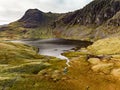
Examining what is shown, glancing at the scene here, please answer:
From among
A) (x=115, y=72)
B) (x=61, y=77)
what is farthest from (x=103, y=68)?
(x=61, y=77)

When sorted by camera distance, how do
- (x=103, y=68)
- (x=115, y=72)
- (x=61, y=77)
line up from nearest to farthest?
(x=61, y=77)
(x=115, y=72)
(x=103, y=68)

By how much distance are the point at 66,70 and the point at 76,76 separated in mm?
9875

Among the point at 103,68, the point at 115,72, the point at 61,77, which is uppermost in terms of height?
the point at 103,68

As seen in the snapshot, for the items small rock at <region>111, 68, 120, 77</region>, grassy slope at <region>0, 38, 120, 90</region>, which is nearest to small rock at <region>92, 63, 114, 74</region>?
grassy slope at <region>0, 38, 120, 90</region>

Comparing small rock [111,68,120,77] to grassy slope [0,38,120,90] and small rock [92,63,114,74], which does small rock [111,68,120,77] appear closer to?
grassy slope [0,38,120,90]

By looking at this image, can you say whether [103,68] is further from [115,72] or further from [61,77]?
[61,77]

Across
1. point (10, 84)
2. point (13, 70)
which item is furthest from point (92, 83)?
point (13, 70)

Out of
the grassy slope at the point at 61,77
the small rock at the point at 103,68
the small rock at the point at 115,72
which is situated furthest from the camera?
the small rock at the point at 103,68

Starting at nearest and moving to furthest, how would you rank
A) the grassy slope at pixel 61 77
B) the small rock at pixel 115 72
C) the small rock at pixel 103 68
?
1. the grassy slope at pixel 61 77
2. the small rock at pixel 115 72
3. the small rock at pixel 103 68

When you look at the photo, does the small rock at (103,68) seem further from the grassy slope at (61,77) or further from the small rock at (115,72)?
the small rock at (115,72)

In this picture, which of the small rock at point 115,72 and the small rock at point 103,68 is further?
the small rock at point 103,68

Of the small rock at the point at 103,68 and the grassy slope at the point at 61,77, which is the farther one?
the small rock at the point at 103,68

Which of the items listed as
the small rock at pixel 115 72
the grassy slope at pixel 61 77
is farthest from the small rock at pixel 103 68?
the small rock at pixel 115 72

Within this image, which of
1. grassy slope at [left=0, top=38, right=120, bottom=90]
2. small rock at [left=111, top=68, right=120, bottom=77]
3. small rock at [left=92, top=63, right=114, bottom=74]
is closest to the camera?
grassy slope at [left=0, top=38, right=120, bottom=90]
